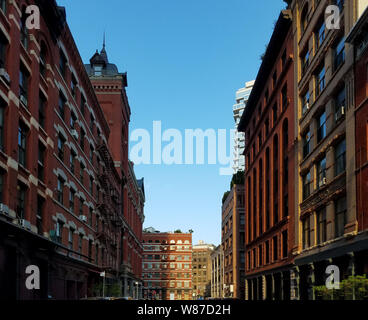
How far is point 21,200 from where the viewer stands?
91.6ft

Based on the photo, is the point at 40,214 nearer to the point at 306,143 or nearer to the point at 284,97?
the point at 306,143

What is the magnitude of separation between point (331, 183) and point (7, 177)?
19.0 m

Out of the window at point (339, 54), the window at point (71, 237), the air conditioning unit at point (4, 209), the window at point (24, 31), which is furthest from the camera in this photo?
the window at point (71, 237)

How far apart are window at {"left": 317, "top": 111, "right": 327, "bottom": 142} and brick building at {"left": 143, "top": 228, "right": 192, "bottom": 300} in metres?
135

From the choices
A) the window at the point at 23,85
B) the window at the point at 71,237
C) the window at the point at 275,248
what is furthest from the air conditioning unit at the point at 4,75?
the window at the point at 275,248

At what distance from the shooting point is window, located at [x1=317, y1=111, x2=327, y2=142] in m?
34.8

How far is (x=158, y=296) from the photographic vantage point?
159875 mm

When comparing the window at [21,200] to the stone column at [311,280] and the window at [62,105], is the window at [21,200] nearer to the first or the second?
the window at [62,105]

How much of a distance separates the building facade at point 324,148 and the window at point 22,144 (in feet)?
59.2

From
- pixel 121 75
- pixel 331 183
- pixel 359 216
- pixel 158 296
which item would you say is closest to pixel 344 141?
pixel 331 183

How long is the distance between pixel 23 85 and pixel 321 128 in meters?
19.9

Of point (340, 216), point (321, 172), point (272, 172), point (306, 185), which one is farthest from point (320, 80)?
point (272, 172)

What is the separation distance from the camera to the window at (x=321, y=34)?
35375 mm

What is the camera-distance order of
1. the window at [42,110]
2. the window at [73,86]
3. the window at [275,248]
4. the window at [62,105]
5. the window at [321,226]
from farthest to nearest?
the window at [275,248], the window at [73,86], the window at [62,105], the window at [321,226], the window at [42,110]
